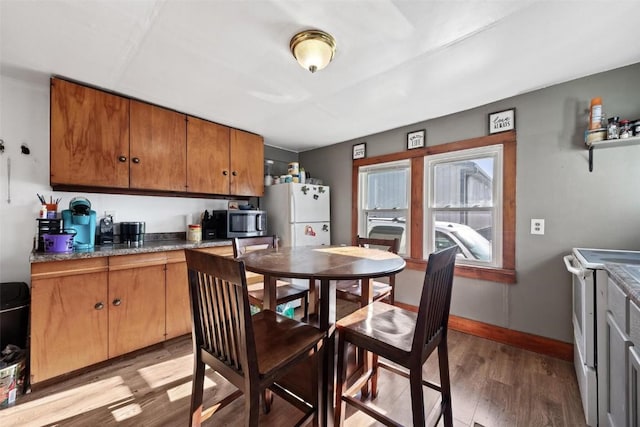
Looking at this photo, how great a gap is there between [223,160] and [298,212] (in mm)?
1120

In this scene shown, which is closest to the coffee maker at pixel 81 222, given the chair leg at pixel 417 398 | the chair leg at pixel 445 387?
the chair leg at pixel 417 398

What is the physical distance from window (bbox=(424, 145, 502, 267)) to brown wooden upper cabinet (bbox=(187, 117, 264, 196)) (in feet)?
7.13

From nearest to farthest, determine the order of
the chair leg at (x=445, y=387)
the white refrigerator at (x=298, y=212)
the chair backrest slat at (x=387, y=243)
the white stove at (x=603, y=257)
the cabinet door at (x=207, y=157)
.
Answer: the chair leg at (x=445, y=387)
the white stove at (x=603, y=257)
the chair backrest slat at (x=387, y=243)
the cabinet door at (x=207, y=157)
the white refrigerator at (x=298, y=212)

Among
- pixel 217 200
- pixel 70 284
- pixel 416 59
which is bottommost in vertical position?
pixel 70 284

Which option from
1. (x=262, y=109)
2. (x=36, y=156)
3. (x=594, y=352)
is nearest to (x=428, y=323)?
(x=594, y=352)

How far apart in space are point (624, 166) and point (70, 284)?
4.23 m

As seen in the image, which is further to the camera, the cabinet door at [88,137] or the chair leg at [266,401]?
the cabinet door at [88,137]

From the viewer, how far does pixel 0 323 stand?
1.80m

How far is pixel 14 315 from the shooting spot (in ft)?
6.03

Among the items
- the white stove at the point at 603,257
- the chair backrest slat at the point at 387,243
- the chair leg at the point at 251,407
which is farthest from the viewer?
the chair backrest slat at the point at 387,243

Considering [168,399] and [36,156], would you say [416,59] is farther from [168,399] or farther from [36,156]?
[36,156]

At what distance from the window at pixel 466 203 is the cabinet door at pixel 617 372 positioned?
47.5 inches

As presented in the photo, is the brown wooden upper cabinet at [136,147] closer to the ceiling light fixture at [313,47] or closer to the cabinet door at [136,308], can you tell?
the cabinet door at [136,308]

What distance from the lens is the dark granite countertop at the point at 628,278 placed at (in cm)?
93
